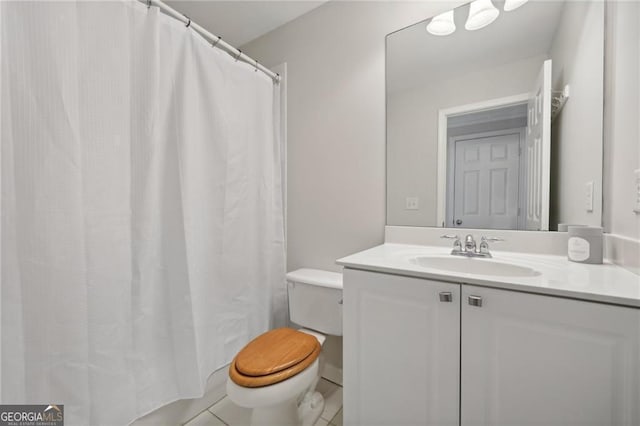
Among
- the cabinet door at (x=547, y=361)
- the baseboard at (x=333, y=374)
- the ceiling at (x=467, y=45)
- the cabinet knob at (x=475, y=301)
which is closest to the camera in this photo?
the cabinet door at (x=547, y=361)

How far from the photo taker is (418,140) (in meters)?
1.38

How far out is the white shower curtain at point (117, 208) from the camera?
0.79 metres

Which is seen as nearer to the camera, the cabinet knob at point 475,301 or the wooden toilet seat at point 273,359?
the cabinet knob at point 475,301

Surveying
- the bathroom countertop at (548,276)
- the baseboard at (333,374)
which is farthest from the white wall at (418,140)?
the baseboard at (333,374)

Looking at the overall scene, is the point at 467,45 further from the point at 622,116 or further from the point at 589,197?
A: the point at 589,197

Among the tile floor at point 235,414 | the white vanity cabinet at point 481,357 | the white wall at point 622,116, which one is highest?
the white wall at point 622,116

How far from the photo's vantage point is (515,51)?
116 cm

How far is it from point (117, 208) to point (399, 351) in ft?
3.65

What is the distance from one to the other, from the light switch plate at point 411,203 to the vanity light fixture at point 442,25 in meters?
0.83

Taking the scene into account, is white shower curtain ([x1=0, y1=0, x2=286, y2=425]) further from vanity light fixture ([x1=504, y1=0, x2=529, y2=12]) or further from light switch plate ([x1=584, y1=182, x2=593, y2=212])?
light switch plate ([x1=584, y1=182, x2=593, y2=212])

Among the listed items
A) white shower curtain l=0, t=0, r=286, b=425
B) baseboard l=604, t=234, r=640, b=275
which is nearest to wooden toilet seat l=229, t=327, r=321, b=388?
white shower curtain l=0, t=0, r=286, b=425

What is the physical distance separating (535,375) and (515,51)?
126 cm

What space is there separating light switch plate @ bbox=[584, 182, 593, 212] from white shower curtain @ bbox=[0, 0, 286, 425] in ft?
4.95

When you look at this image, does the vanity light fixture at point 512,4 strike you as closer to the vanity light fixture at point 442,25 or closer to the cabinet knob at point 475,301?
the vanity light fixture at point 442,25
